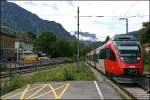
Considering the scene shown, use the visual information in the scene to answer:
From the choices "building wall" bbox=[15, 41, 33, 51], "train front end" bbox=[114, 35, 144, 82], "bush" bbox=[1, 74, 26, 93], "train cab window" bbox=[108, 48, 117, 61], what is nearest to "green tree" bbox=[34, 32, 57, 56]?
"building wall" bbox=[15, 41, 33, 51]

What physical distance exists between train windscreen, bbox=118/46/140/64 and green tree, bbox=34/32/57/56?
105 m

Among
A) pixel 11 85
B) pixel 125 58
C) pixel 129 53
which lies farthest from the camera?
pixel 129 53

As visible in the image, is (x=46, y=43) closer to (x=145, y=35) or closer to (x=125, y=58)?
(x=145, y=35)

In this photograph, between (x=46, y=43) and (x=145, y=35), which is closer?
(x=145, y=35)

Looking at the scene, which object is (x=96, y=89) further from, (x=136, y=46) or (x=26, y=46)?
(x=26, y=46)

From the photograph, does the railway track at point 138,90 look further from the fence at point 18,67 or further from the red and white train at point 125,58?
the fence at point 18,67

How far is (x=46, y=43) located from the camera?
14050 cm

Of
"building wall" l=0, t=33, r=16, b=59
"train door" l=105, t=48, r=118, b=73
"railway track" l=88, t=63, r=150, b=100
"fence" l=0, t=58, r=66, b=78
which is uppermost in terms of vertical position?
"building wall" l=0, t=33, r=16, b=59

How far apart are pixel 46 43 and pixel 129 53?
112 meters

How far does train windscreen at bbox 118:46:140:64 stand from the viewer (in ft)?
93.9

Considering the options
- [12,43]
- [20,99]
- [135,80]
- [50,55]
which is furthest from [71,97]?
[50,55]

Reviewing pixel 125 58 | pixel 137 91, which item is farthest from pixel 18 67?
pixel 137 91

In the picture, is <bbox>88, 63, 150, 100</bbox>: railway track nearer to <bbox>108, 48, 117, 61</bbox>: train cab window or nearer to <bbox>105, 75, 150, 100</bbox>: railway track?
<bbox>105, 75, 150, 100</bbox>: railway track

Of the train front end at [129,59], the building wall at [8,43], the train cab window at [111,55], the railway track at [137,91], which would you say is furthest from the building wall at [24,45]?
the railway track at [137,91]
